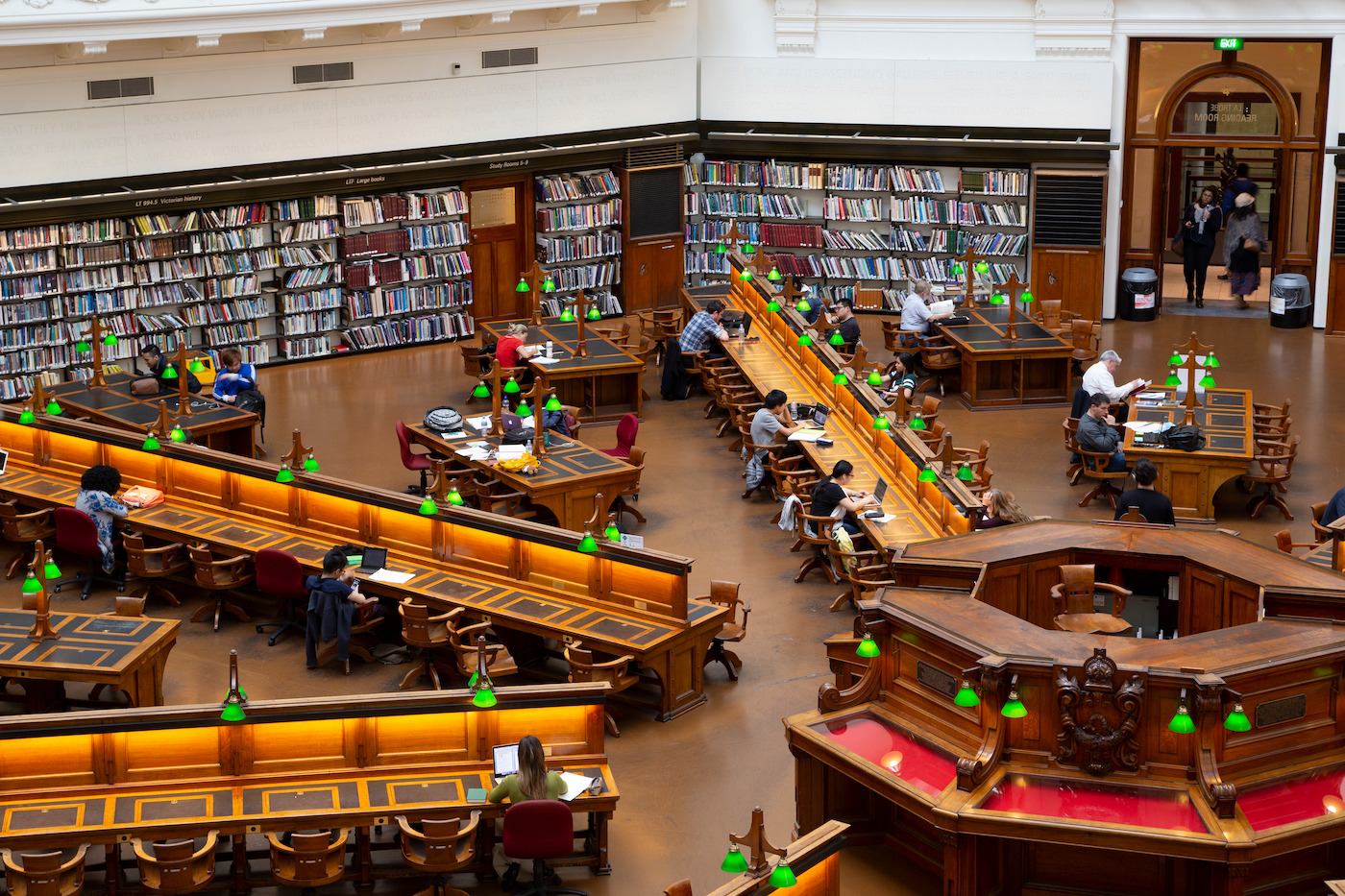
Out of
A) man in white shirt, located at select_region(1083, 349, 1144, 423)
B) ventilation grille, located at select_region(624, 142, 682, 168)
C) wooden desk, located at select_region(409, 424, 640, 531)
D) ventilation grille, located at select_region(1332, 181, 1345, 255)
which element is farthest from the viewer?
ventilation grille, located at select_region(624, 142, 682, 168)

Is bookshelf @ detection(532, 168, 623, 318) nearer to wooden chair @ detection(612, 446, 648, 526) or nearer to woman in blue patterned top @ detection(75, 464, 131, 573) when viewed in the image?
wooden chair @ detection(612, 446, 648, 526)

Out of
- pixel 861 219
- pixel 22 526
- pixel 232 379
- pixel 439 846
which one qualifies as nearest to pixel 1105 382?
pixel 861 219

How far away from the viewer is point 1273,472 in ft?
44.4

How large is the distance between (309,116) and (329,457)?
→ 462 cm

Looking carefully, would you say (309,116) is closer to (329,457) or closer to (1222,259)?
(329,457)

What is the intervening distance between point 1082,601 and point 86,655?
6009 mm

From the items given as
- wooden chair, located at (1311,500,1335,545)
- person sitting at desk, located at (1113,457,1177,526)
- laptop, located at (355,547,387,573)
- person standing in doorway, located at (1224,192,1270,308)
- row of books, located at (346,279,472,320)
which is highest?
person standing in doorway, located at (1224,192,1270,308)

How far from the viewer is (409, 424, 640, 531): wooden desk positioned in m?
12.9

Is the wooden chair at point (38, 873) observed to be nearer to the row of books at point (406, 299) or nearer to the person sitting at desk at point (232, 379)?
the person sitting at desk at point (232, 379)

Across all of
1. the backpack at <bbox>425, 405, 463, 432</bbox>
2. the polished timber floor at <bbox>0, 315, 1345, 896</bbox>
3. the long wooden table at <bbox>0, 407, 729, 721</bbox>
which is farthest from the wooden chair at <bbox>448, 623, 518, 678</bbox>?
the backpack at <bbox>425, 405, 463, 432</bbox>

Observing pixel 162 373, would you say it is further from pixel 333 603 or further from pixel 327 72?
pixel 333 603

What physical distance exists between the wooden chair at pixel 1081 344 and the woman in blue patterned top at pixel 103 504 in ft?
31.1

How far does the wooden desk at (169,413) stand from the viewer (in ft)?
46.9

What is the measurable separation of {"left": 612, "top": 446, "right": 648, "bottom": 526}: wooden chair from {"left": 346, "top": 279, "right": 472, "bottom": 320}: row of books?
572cm
